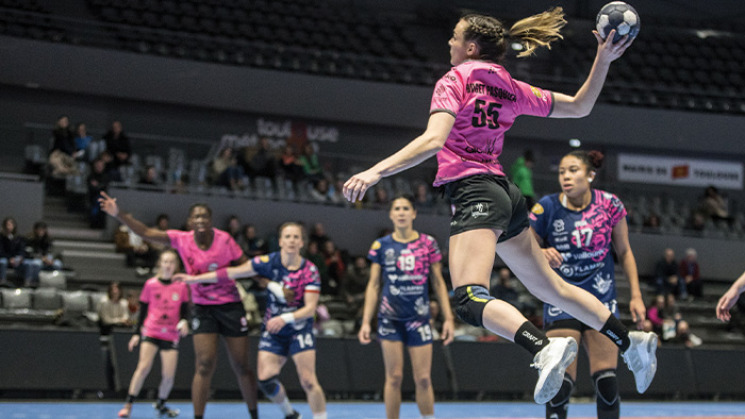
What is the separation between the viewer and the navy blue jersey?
731 cm

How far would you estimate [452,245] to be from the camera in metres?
4.17

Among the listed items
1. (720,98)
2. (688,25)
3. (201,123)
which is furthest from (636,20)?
(688,25)

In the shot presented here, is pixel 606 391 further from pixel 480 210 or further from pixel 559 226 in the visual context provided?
pixel 480 210

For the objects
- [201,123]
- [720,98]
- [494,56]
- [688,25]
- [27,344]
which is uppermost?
[688,25]

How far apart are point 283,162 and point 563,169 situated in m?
12.1

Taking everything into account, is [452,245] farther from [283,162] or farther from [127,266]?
[283,162]

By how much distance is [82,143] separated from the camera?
16.2 metres

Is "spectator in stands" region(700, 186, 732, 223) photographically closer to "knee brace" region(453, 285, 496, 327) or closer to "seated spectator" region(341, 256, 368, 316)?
"seated spectator" region(341, 256, 368, 316)

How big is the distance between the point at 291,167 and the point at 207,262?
1008cm

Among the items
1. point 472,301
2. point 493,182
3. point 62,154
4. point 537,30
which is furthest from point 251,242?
point 472,301

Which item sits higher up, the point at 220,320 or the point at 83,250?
the point at 83,250

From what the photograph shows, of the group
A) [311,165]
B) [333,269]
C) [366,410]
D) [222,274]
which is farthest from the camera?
[311,165]

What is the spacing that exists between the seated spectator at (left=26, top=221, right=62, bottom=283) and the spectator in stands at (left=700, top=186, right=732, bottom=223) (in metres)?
16.0

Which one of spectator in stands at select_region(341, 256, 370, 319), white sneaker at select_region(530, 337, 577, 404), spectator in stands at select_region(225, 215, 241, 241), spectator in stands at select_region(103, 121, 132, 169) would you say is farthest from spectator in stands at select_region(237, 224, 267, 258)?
white sneaker at select_region(530, 337, 577, 404)
